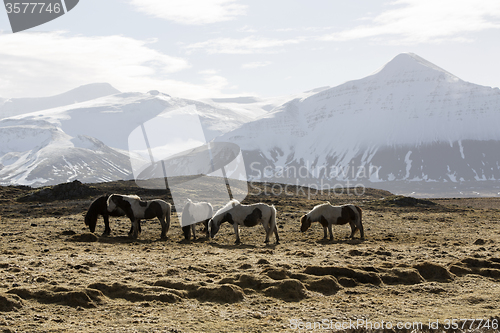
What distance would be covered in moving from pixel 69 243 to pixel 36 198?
3232 centimetres

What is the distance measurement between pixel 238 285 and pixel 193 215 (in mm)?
11732

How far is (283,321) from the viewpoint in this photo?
1038 cm

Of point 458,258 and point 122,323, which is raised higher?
point 122,323

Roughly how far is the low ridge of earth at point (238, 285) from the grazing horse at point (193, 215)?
0.88 metres

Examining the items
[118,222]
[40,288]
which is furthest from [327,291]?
[118,222]

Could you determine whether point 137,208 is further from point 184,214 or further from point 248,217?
point 248,217

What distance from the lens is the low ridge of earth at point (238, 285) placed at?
10266mm

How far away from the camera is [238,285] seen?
13.2 meters

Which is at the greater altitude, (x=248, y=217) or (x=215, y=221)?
(x=248, y=217)

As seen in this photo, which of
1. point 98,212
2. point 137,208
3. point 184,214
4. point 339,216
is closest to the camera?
point 137,208

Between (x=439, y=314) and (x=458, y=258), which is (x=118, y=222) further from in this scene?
(x=439, y=314)

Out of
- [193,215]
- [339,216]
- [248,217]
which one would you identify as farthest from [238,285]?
[339,216]

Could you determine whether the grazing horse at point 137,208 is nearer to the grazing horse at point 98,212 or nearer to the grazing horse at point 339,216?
the grazing horse at point 98,212

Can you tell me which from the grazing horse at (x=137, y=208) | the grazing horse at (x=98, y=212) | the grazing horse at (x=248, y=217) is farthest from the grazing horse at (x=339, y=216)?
the grazing horse at (x=98, y=212)
